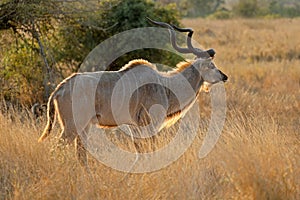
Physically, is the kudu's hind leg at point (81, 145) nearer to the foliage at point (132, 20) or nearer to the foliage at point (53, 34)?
the foliage at point (53, 34)

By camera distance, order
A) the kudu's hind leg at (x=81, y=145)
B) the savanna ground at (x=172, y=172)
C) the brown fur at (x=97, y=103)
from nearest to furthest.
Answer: the savanna ground at (x=172, y=172)
the brown fur at (x=97, y=103)
the kudu's hind leg at (x=81, y=145)

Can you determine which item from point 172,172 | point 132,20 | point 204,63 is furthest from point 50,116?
point 132,20

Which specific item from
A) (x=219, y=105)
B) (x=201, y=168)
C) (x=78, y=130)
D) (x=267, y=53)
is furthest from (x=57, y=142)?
(x=267, y=53)

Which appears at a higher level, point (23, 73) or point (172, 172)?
point (172, 172)

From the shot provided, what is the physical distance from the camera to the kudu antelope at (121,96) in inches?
238

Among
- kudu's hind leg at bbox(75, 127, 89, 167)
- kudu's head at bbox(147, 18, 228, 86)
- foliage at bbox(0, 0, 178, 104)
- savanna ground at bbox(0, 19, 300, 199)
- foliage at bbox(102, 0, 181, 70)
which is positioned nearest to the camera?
savanna ground at bbox(0, 19, 300, 199)

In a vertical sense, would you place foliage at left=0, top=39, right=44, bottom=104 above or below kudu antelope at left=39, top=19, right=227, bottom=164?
below

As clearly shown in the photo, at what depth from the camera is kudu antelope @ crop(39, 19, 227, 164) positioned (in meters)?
6.05

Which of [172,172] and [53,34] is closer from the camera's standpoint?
[172,172]

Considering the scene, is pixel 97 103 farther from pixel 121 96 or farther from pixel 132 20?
pixel 132 20

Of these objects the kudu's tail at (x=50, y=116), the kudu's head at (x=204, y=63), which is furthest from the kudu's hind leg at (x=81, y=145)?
the kudu's head at (x=204, y=63)

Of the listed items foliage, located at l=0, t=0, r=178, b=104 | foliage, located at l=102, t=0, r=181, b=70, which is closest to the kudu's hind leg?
foliage, located at l=0, t=0, r=178, b=104

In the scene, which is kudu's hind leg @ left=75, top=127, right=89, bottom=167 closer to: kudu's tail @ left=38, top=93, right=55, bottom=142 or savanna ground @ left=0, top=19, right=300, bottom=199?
savanna ground @ left=0, top=19, right=300, bottom=199

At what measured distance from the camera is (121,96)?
6383mm
